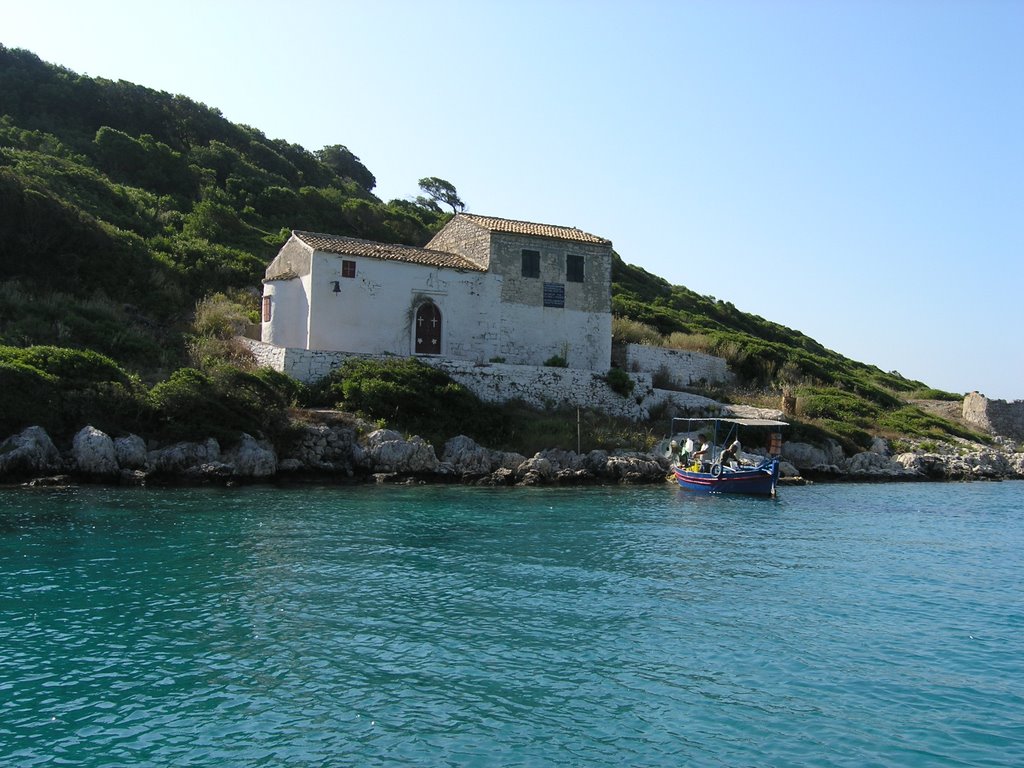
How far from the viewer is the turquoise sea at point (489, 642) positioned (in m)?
8.23

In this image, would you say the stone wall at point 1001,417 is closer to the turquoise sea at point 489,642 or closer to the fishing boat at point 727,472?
the fishing boat at point 727,472

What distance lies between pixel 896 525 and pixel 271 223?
1569 inches

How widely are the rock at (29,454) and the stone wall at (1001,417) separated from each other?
47962 mm

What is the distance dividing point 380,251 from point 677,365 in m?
16.2

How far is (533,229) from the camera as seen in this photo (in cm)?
3719

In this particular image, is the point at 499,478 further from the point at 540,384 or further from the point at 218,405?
the point at 218,405

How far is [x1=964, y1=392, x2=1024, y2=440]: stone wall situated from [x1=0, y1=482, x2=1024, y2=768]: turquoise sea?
33198mm

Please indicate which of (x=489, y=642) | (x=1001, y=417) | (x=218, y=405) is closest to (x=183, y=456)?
(x=218, y=405)

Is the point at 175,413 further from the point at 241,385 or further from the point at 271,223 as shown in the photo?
the point at 271,223

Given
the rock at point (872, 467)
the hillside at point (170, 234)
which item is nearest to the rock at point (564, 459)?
the rock at point (872, 467)

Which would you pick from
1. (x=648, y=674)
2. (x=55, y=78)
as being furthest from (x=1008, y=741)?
(x=55, y=78)

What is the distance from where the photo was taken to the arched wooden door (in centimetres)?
3369

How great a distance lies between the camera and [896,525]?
2252 centimetres

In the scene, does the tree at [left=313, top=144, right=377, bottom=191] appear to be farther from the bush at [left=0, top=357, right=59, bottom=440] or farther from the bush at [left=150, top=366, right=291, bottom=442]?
the bush at [left=0, top=357, right=59, bottom=440]
